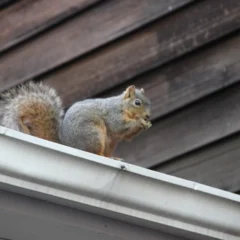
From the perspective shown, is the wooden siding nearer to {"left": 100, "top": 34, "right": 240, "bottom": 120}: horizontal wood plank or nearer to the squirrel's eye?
{"left": 100, "top": 34, "right": 240, "bottom": 120}: horizontal wood plank

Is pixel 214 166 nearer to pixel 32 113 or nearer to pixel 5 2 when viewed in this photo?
pixel 32 113

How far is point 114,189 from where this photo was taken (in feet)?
6.49

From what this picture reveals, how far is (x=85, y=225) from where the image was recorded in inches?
79.2

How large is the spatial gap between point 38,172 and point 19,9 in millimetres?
1843

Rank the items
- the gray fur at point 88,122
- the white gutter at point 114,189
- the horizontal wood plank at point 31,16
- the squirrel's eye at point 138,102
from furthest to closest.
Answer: the horizontal wood plank at point 31,16
the squirrel's eye at point 138,102
the gray fur at point 88,122
the white gutter at point 114,189

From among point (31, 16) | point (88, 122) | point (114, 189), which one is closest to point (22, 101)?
point (88, 122)

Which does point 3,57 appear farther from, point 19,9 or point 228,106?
point 228,106

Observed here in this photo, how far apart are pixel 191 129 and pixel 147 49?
341mm

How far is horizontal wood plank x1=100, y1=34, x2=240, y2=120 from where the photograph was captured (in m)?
3.24

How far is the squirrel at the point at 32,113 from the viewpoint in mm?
2533

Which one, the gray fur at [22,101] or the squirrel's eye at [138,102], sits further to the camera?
the squirrel's eye at [138,102]

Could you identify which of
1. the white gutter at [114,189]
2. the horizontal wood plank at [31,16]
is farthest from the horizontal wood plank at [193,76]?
the white gutter at [114,189]

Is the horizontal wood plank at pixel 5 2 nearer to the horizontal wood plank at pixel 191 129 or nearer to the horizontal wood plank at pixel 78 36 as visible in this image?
the horizontal wood plank at pixel 78 36

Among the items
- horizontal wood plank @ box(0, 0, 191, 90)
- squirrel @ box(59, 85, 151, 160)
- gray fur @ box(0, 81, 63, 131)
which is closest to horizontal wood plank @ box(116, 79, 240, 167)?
horizontal wood plank @ box(0, 0, 191, 90)
